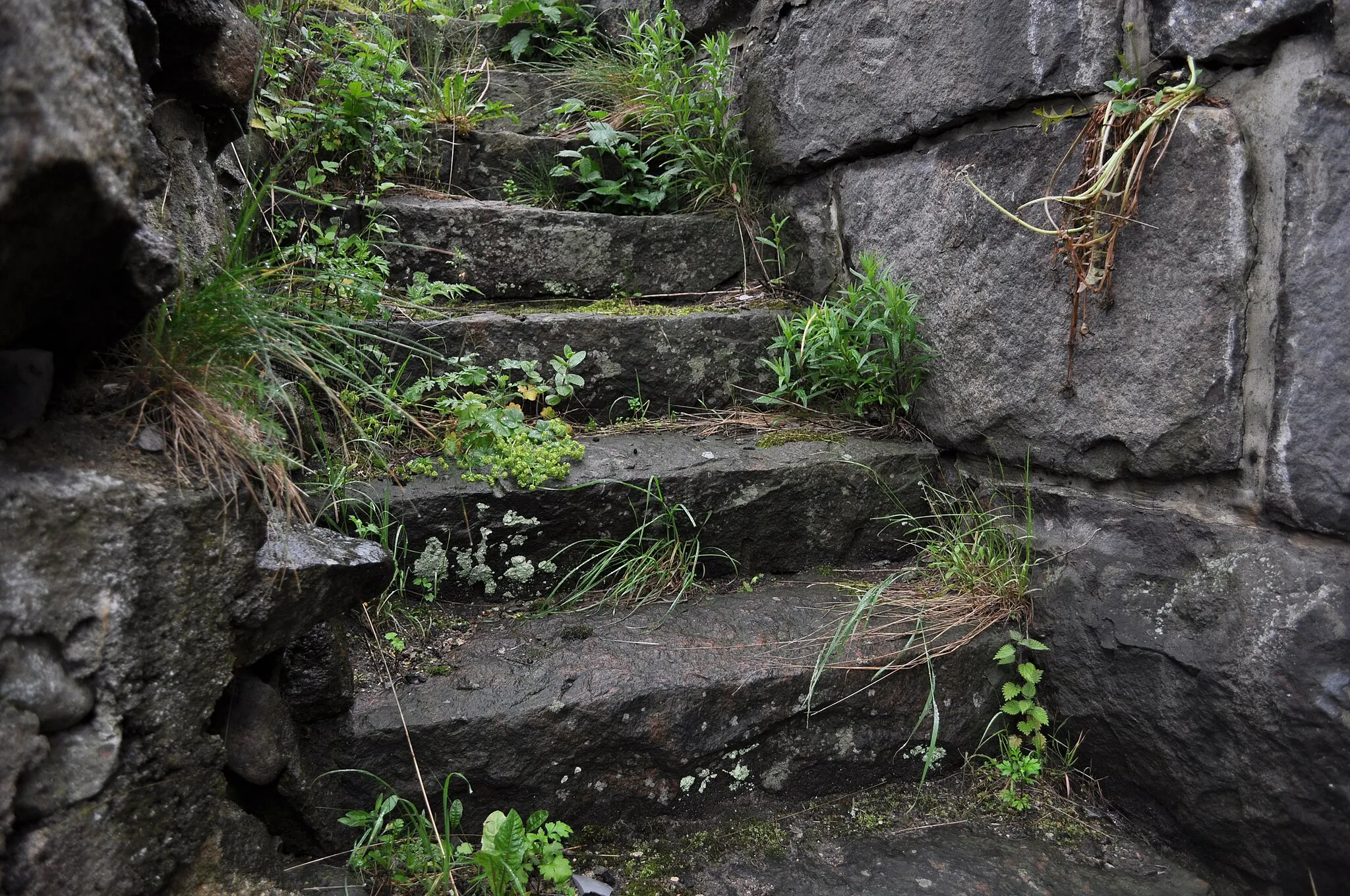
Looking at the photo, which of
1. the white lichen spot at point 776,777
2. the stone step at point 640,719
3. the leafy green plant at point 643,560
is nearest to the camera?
the stone step at point 640,719

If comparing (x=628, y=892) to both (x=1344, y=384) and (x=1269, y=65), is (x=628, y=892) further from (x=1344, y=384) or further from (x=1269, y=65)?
(x=1269, y=65)

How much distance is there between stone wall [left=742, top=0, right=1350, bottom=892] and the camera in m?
1.45

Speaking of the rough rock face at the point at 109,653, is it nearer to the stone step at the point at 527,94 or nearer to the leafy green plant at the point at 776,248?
the leafy green plant at the point at 776,248

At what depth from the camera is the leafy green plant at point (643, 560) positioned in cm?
197

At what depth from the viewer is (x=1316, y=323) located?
56.9 inches

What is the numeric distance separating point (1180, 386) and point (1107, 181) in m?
0.44

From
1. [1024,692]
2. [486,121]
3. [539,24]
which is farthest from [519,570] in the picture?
[539,24]

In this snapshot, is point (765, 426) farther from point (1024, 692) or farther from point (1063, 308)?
point (1024, 692)

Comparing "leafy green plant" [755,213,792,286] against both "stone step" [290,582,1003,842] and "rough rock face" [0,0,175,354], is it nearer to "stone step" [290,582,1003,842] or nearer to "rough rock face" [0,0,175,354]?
"stone step" [290,582,1003,842]

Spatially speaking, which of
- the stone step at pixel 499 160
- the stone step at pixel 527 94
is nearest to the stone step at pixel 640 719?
the stone step at pixel 499 160

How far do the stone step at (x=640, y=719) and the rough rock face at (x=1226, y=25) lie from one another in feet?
4.21

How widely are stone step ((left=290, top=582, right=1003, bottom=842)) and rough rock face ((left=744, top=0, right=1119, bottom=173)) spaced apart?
4.27 feet

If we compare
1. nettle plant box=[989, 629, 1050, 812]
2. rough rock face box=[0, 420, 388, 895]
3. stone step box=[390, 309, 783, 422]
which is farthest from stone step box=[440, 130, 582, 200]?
nettle plant box=[989, 629, 1050, 812]

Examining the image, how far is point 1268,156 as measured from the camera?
59.7 inches
